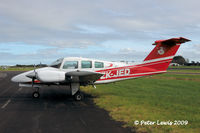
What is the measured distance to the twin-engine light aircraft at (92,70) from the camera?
1070cm

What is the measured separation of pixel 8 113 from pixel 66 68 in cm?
467

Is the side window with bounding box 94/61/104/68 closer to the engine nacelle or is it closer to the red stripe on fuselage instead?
the red stripe on fuselage

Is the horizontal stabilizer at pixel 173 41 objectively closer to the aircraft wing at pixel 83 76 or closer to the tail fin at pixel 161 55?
the tail fin at pixel 161 55

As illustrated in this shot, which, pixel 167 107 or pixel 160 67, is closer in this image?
pixel 167 107

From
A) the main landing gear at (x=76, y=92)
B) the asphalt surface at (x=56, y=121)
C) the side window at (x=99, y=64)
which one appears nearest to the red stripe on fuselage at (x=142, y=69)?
the side window at (x=99, y=64)

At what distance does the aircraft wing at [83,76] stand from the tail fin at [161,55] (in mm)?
→ 4202

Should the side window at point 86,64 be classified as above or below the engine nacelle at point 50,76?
above

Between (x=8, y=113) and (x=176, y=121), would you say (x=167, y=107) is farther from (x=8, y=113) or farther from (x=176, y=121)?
(x=8, y=113)

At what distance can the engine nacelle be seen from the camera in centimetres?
1042

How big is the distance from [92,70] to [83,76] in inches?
50.8

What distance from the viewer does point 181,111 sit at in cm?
830

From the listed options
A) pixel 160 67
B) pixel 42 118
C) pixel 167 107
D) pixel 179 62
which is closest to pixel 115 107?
pixel 167 107

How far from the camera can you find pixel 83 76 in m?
10.9

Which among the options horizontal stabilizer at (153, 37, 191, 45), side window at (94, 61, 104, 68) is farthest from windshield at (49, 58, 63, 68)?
horizontal stabilizer at (153, 37, 191, 45)
